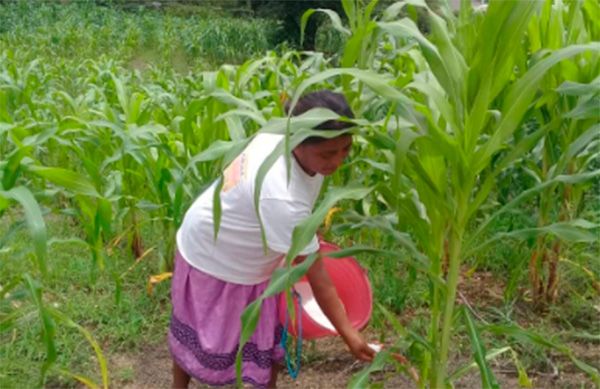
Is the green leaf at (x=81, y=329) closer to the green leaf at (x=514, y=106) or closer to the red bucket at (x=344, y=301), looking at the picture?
the red bucket at (x=344, y=301)

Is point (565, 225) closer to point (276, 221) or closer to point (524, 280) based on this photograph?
point (276, 221)

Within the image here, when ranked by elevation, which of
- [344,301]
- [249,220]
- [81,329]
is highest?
[249,220]

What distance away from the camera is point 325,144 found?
71.6 inches

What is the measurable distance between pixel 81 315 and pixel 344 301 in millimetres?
1147

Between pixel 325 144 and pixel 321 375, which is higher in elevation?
pixel 325 144

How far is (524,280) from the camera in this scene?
3146mm

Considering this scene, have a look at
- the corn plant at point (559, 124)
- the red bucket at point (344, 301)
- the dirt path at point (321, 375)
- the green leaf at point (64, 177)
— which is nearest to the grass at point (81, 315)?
the dirt path at point (321, 375)

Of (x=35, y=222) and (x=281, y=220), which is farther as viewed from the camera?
(x=281, y=220)

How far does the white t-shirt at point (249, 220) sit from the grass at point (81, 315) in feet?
1.60

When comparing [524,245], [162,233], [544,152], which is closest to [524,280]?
[524,245]

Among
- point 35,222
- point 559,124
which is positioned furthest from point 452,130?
point 35,222

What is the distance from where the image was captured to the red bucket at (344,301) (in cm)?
225

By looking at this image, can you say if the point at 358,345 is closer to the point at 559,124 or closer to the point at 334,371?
the point at 334,371

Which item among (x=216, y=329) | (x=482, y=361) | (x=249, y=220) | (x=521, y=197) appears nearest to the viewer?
(x=482, y=361)
